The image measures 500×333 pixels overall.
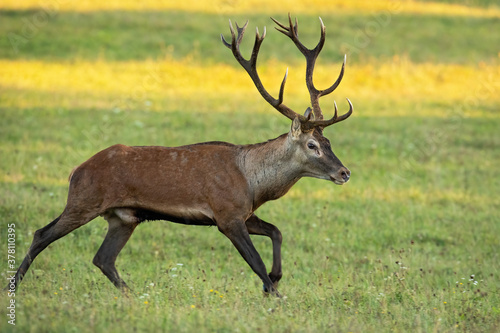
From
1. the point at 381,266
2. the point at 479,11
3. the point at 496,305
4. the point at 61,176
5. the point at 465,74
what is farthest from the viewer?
the point at 479,11

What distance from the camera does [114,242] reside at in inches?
317

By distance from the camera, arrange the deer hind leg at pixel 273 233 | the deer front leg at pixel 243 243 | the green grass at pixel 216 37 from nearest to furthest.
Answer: the deer front leg at pixel 243 243 → the deer hind leg at pixel 273 233 → the green grass at pixel 216 37

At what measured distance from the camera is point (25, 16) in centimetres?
2588

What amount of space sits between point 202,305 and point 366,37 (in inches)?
815

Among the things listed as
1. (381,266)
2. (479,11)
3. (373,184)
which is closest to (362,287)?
(381,266)

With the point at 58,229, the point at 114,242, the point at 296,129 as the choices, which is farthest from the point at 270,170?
the point at 58,229

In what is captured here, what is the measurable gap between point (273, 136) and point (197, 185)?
8910 mm

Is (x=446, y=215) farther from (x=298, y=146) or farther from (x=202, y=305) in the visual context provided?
(x=202, y=305)

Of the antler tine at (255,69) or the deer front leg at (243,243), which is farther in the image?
the antler tine at (255,69)

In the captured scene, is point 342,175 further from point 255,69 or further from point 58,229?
point 58,229

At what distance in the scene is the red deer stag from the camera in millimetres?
7543

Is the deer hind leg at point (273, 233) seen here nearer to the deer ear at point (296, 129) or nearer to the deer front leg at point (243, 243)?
the deer front leg at point (243, 243)

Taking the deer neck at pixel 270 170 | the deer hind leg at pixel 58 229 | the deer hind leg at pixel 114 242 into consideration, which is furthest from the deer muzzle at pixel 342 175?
the deer hind leg at pixel 58 229

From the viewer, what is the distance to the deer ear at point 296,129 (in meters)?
7.72
